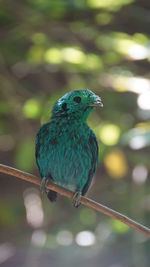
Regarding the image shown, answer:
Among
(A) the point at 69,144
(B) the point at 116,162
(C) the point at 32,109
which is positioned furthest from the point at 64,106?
(B) the point at 116,162

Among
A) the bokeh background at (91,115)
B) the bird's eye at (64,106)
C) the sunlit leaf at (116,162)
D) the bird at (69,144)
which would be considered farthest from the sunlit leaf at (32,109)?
the bird's eye at (64,106)

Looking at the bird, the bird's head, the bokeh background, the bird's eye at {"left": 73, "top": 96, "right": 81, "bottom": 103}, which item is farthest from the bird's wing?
the bokeh background

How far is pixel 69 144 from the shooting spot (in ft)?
12.1

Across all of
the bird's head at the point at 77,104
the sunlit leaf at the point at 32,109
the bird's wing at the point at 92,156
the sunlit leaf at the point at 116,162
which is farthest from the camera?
the sunlit leaf at the point at 116,162

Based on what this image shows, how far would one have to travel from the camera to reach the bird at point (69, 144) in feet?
11.9

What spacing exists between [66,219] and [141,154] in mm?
982

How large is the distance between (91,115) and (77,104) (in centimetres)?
162

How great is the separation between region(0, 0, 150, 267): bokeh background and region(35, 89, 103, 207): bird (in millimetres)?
873

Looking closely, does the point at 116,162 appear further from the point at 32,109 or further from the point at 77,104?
the point at 77,104

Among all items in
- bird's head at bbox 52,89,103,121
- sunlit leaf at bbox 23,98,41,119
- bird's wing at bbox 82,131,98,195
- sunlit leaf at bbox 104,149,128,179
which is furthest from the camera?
sunlit leaf at bbox 104,149,128,179

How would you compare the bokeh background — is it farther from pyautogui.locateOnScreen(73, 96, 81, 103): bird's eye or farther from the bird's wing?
pyautogui.locateOnScreen(73, 96, 81, 103): bird's eye

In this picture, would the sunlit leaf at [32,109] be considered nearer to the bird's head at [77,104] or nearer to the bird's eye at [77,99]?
the bird's head at [77,104]

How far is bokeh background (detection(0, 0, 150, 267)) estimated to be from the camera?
4883 millimetres

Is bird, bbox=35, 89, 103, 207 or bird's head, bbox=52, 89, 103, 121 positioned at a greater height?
bird's head, bbox=52, 89, 103, 121
